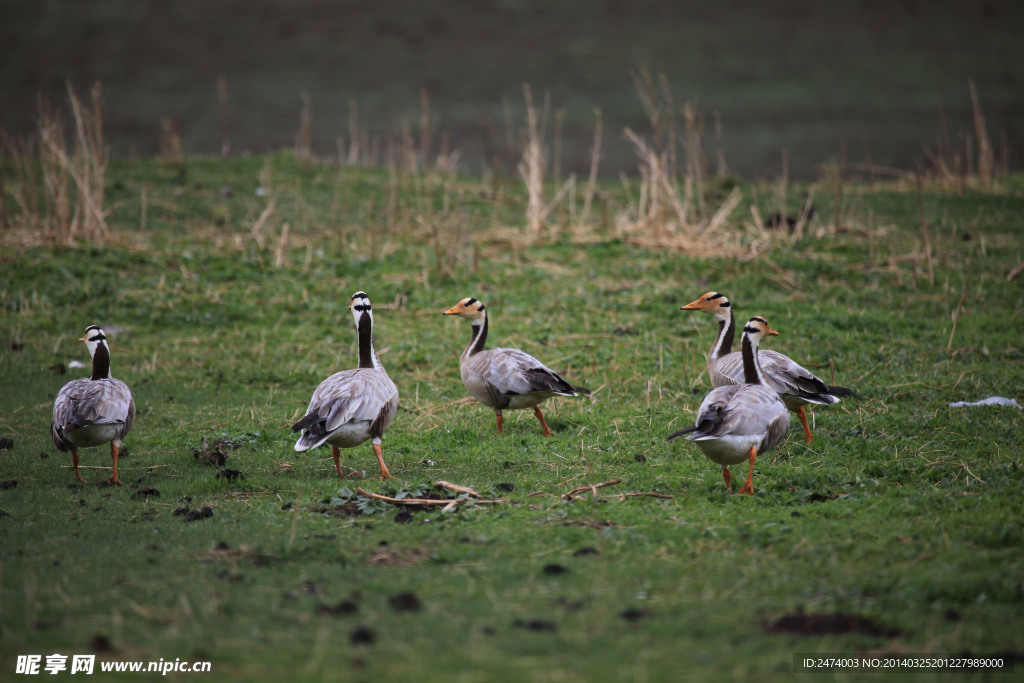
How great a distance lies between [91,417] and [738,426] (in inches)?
232

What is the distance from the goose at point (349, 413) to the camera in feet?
26.8

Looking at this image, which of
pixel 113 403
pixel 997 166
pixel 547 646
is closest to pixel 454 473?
pixel 113 403

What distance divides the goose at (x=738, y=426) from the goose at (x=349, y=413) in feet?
9.72

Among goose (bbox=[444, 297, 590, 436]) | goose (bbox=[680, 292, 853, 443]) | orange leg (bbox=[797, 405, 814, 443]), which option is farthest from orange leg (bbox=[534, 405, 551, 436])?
orange leg (bbox=[797, 405, 814, 443])

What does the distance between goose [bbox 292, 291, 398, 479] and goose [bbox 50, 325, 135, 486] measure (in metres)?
1.71

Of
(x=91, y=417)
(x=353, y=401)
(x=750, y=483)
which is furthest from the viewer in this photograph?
(x=353, y=401)

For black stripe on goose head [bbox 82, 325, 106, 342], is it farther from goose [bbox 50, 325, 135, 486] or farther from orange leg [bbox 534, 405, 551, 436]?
orange leg [bbox 534, 405, 551, 436]

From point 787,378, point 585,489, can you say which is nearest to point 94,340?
point 585,489

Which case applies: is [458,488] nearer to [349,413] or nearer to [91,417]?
[349,413]

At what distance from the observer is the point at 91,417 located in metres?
8.04

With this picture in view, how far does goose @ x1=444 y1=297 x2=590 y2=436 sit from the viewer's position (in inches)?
390

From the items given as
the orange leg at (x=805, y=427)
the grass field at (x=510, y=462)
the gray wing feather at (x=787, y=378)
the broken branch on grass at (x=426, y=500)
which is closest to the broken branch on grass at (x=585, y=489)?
the grass field at (x=510, y=462)

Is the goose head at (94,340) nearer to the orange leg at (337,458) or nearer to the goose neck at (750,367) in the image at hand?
the orange leg at (337,458)

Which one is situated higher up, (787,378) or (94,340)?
(94,340)
